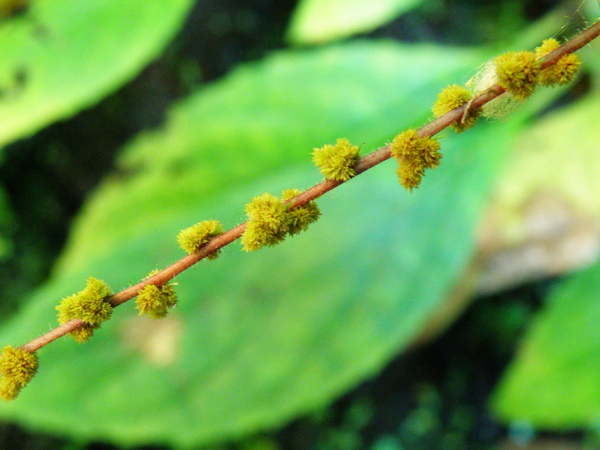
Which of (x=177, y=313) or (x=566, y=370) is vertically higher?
(x=177, y=313)

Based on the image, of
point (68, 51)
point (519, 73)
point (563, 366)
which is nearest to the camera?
point (519, 73)

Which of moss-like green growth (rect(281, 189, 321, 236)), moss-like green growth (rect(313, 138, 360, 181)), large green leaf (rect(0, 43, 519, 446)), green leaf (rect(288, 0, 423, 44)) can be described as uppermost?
green leaf (rect(288, 0, 423, 44))

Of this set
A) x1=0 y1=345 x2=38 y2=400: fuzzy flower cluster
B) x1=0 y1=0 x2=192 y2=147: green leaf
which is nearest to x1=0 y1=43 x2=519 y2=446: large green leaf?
x1=0 y1=0 x2=192 y2=147: green leaf

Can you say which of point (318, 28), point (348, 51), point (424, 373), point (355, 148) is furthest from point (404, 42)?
point (355, 148)

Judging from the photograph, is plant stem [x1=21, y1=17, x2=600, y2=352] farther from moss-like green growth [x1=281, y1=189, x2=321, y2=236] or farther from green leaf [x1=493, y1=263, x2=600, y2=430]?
green leaf [x1=493, y1=263, x2=600, y2=430]

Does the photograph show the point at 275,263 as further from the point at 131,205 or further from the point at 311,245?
the point at 131,205

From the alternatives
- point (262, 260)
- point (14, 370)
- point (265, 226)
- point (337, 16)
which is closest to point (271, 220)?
point (265, 226)

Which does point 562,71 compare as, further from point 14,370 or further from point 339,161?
point 14,370
